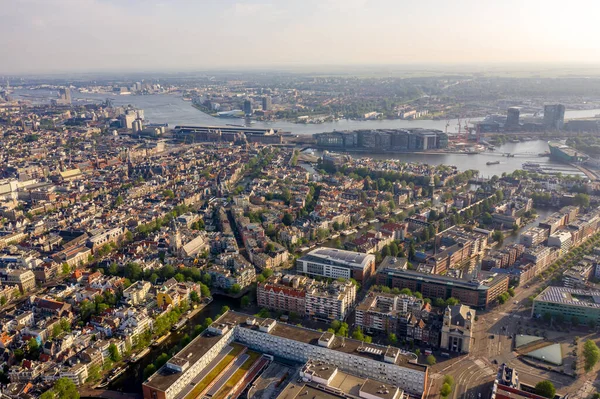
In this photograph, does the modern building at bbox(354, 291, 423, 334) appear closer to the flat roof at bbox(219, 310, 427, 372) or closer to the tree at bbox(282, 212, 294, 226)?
the flat roof at bbox(219, 310, 427, 372)

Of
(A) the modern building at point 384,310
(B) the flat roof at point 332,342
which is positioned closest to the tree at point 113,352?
(B) the flat roof at point 332,342

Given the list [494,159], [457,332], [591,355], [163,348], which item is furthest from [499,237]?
[494,159]

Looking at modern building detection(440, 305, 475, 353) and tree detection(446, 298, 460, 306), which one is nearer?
modern building detection(440, 305, 475, 353)

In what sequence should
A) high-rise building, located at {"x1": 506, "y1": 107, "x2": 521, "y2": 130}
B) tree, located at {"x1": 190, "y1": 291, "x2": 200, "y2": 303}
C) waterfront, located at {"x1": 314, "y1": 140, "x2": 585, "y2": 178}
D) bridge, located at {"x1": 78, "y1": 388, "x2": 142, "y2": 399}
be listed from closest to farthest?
1. bridge, located at {"x1": 78, "y1": 388, "x2": 142, "y2": 399}
2. tree, located at {"x1": 190, "y1": 291, "x2": 200, "y2": 303}
3. waterfront, located at {"x1": 314, "y1": 140, "x2": 585, "y2": 178}
4. high-rise building, located at {"x1": 506, "y1": 107, "x2": 521, "y2": 130}

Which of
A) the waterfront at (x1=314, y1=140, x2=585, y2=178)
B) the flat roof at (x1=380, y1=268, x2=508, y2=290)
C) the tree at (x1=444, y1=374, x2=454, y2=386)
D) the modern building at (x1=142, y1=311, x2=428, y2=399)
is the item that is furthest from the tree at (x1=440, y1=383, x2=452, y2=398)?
the waterfront at (x1=314, y1=140, x2=585, y2=178)

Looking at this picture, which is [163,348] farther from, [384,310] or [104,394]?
[384,310]
